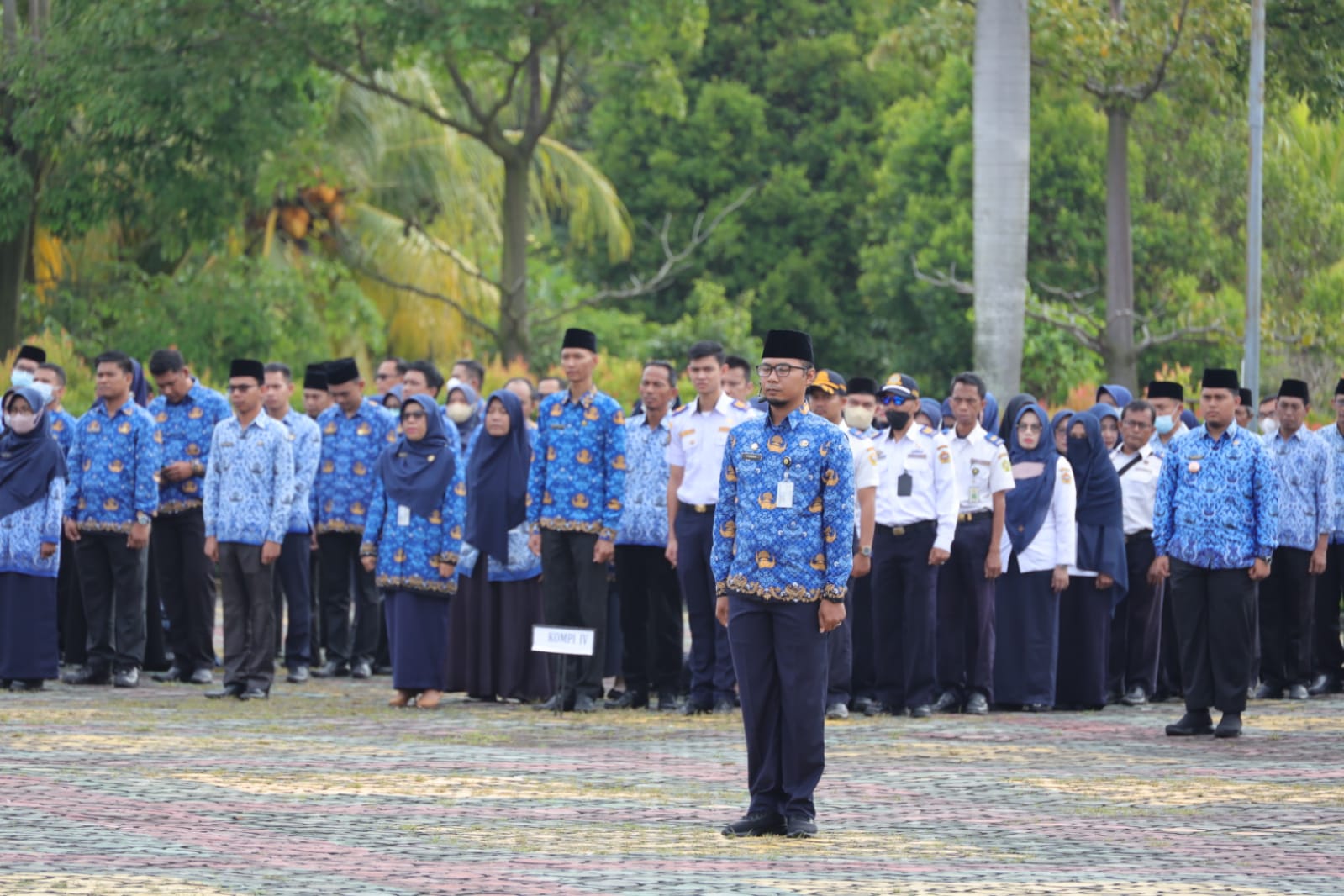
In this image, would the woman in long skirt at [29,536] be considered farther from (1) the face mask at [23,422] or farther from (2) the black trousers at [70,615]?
(2) the black trousers at [70,615]

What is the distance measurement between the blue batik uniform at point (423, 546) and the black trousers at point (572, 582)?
62 centimetres

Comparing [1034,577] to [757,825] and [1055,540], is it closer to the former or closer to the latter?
[1055,540]

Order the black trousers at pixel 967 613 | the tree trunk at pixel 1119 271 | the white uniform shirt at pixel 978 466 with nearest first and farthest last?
the white uniform shirt at pixel 978 466 → the black trousers at pixel 967 613 → the tree trunk at pixel 1119 271

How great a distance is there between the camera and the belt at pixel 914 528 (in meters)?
14.3

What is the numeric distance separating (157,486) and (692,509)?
4201 millimetres

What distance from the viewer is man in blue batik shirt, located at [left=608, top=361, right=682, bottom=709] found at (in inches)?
568

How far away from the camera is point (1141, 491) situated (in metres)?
16.1

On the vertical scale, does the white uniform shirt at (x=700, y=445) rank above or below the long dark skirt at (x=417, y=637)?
above

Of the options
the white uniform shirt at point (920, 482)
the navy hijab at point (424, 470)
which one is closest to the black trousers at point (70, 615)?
the navy hijab at point (424, 470)

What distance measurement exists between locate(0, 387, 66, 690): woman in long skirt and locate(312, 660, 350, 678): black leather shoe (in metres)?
2.52

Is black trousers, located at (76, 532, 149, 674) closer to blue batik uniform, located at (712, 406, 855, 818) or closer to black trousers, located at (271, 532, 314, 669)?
black trousers, located at (271, 532, 314, 669)

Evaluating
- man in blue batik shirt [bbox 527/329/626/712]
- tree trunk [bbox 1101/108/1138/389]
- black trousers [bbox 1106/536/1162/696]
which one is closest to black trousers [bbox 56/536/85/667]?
man in blue batik shirt [bbox 527/329/626/712]

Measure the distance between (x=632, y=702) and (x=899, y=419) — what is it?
2697 millimetres

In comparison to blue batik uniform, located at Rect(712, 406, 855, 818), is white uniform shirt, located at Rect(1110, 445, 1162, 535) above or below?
above
